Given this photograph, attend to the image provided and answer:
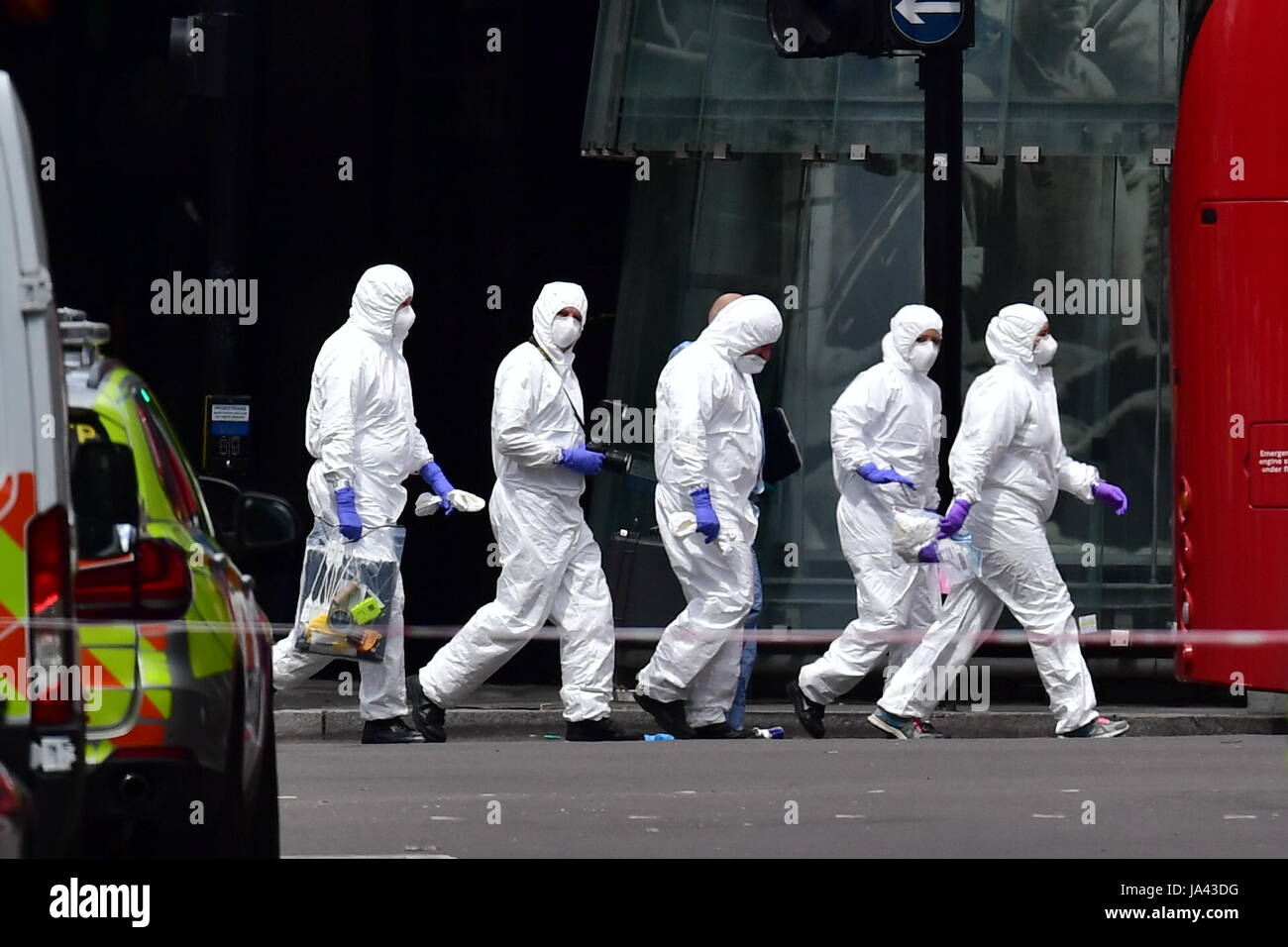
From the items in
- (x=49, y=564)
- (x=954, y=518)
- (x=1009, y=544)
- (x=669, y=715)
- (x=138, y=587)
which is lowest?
(x=669, y=715)

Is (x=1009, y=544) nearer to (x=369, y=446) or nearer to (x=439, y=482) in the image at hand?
(x=439, y=482)

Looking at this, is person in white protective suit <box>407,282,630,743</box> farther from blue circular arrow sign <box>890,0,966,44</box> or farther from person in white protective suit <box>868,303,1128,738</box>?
blue circular arrow sign <box>890,0,966,44</box>

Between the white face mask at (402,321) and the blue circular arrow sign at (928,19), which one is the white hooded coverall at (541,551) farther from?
the blue circular arrow sign at (928,19)

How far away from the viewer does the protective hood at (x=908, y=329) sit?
12758mm

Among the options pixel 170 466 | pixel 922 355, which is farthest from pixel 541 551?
pixel 170 466

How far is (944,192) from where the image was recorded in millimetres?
12250

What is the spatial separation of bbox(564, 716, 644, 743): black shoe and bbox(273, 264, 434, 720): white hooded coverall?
753mm

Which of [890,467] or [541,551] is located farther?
[890,467]

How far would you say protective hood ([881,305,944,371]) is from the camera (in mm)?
12758

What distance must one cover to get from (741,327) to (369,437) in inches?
66.9

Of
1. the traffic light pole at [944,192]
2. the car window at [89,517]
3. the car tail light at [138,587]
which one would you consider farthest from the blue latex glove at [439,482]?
the car tail light at [138,587]
